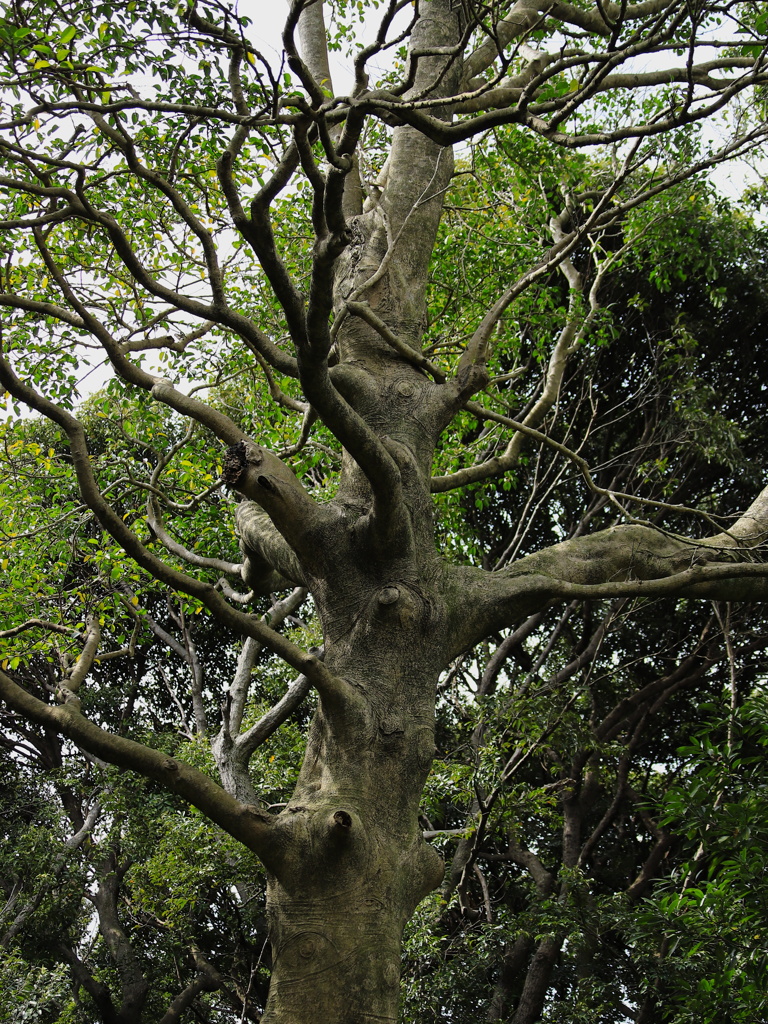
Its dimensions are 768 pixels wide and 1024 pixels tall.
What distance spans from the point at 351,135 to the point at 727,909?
413cm

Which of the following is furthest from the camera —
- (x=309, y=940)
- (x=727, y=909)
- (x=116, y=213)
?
(x=116, y=213)

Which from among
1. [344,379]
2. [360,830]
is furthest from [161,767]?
[344,379]

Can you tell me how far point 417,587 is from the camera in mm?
3271

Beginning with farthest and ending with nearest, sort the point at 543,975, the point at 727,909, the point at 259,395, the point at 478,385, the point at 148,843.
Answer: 1. the point at 148,843
2. the point at 543,975
3. the point at 259,395
4. the point at 727,909
5. the point at 478,385

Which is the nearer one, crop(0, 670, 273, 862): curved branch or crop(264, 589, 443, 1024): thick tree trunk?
crop(0, 670, 273, 862): curved branch

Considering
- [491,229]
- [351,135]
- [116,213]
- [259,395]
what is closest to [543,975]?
[259,395]

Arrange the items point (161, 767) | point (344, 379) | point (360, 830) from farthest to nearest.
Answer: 1. point (344, 379)
2. point (360, 830)
3. point (161, 767)

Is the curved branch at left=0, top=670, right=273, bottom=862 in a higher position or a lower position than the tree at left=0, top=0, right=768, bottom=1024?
lower

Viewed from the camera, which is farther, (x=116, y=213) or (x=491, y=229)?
(x=491, y=229)

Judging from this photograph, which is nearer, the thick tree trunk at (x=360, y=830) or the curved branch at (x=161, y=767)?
the curved branch at (x=161, y=767)

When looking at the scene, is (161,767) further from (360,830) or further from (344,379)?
(344,379)

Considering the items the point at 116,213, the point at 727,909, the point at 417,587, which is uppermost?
the point at 116,213

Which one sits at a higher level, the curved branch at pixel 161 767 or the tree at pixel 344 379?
the tree at pixel 344 379

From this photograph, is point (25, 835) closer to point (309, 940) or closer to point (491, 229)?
point (491, 229)
